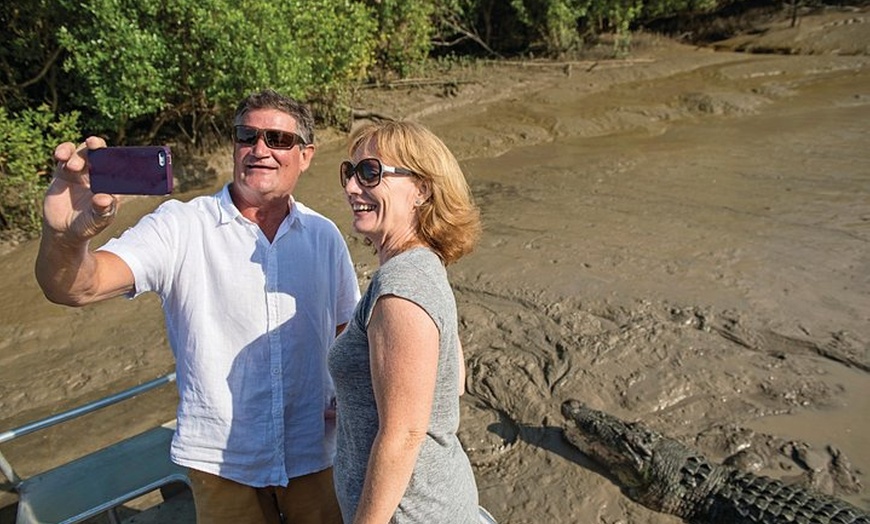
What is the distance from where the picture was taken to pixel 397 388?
133cm

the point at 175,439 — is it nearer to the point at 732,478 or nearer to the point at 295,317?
Answer: the point at 295,317

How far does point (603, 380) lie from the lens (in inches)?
165

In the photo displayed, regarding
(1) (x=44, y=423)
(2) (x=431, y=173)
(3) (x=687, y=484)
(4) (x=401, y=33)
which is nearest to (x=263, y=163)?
(2) (x=431, y=173)

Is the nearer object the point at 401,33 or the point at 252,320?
the point at 252,320

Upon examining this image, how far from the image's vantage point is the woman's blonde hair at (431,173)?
1.53 metres

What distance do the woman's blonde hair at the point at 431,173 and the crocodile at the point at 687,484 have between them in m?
2.42

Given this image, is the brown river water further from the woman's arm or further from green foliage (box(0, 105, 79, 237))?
the woman's arm

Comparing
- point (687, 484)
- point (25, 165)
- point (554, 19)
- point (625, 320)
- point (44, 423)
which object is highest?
point (554, 19)

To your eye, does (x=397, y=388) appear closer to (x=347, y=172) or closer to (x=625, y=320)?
(x=347, y=172)

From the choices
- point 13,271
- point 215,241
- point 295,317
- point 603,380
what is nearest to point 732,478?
point 603,380

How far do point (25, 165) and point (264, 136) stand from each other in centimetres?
563

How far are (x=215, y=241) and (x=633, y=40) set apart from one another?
15.2 meters

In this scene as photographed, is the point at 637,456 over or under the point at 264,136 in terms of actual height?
under

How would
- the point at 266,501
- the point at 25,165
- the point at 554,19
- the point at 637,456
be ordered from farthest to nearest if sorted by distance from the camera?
the point at 554,19 → the point at 25,165 → the point at 637,456 → the point at 266,501
